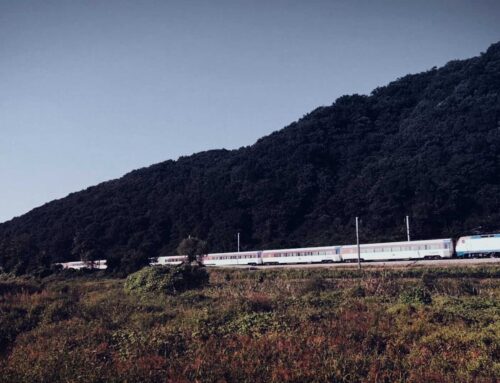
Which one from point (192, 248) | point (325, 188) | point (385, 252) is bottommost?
point (385, 252)

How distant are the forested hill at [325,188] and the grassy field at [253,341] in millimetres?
54559

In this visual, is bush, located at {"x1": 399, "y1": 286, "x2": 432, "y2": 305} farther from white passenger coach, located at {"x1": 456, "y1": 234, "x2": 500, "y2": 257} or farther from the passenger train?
the passenger train

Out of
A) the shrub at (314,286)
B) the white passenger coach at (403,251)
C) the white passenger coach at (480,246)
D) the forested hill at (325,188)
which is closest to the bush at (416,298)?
the shrub at (314,286)

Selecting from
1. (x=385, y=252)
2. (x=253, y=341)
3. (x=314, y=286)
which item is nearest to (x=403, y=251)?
(x=385, y=252)

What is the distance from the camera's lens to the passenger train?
44.8 m

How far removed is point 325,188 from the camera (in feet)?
330

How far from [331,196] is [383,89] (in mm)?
73914

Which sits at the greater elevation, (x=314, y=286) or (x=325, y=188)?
(x=325, y=188)

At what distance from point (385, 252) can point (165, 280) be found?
37347 mm

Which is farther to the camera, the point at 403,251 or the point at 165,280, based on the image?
the point at 403,251

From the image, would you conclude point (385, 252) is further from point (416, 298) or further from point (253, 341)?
point (253, 341)

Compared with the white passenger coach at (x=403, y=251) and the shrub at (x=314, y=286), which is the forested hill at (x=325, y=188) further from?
the shrub at (x=314, y=286)

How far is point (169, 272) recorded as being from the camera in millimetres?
23969

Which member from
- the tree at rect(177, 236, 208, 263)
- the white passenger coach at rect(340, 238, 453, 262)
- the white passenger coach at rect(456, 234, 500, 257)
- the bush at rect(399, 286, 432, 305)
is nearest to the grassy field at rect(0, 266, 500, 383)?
the bush at rect(399, 286, 432, 305)
